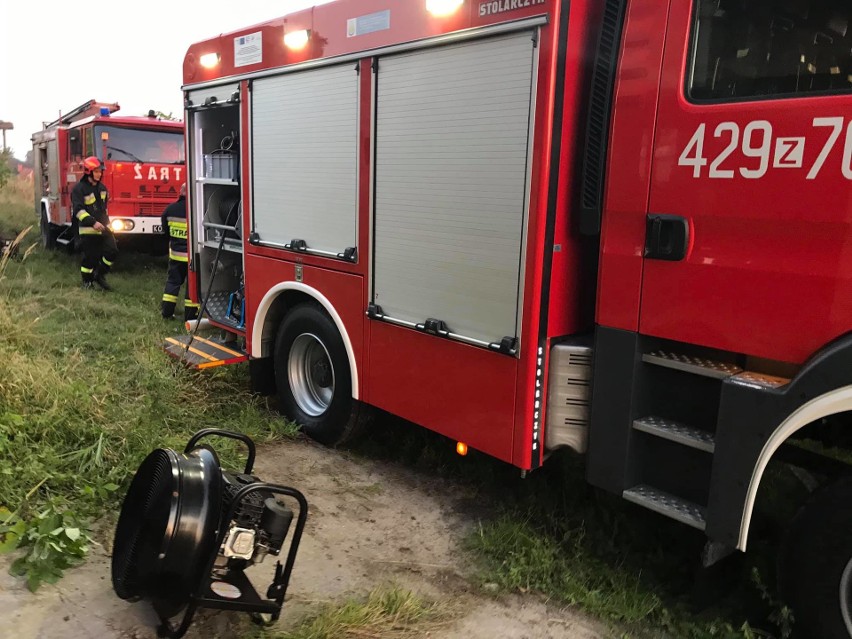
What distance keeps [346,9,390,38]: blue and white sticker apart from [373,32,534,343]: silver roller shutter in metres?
0.19

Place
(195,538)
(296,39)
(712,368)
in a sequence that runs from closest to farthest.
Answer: (195,538) → (712,368) → (296,39)

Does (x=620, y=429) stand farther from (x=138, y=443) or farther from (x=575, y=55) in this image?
(x=138, y=443)

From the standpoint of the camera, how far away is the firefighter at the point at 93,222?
951cm

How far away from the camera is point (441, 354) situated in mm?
3607

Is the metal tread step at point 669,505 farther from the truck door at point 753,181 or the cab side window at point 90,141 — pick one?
the cab side window at point 90,141

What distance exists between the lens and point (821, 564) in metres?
2.53

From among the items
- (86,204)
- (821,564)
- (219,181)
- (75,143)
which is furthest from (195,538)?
(75,143)

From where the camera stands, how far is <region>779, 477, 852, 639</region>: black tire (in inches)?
97.6

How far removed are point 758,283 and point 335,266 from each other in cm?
251

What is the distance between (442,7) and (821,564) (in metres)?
2.87

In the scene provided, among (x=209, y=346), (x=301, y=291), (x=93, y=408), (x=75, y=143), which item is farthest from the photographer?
(x=75, y=143)

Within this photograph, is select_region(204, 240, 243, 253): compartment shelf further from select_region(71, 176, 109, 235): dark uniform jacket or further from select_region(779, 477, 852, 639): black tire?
select_region(71, 176, 109, 235): dark uniform jacket

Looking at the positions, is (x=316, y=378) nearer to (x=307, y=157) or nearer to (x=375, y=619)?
(x=307, y=157)

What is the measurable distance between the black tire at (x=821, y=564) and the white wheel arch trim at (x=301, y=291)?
2.47 m
